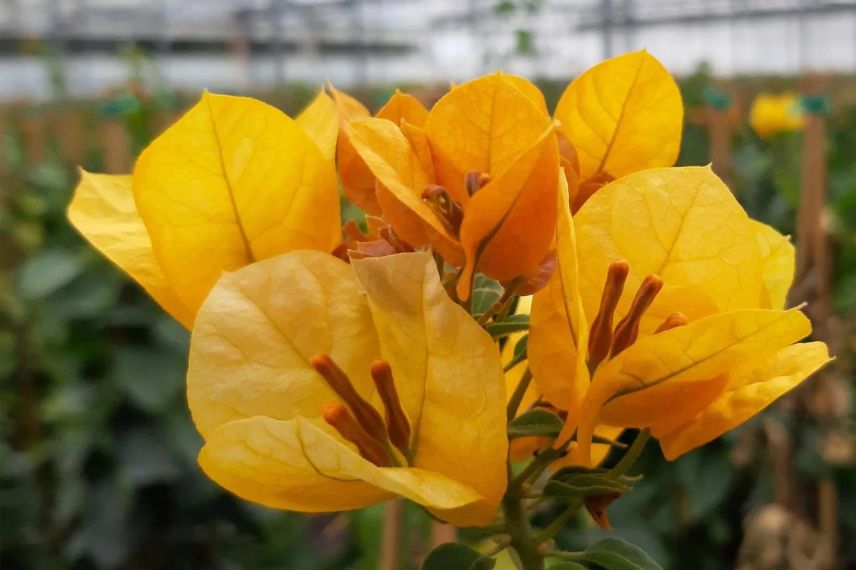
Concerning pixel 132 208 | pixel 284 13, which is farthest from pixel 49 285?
pixel 284 13

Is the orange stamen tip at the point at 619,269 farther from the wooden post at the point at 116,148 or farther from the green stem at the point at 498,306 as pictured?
the wooden post at the point at 116,148

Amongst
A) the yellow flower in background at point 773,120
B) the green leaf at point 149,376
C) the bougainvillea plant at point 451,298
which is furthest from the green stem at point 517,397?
the yellow flower in background at point 773,120

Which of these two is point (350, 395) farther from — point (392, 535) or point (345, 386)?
point (392, 535)

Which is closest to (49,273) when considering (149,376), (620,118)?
(149,376)

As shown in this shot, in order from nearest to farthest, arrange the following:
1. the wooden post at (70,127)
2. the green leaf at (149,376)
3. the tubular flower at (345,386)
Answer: the tubular flower at (345,386), the green leaf at (149,376), the wooden post at (70,127)

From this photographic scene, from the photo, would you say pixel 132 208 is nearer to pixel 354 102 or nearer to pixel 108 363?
pixel 354 102

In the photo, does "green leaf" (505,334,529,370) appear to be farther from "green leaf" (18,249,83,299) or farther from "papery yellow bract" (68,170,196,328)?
"green leaf" (18,249,83,299)

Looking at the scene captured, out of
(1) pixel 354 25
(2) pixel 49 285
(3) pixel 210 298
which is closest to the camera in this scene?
(3) pixel 210 298
